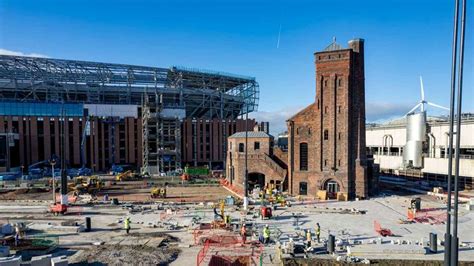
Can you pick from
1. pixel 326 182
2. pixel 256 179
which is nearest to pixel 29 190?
pixel 256 179

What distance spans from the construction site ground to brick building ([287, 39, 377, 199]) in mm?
3093

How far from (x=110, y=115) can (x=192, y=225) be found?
63308 mm

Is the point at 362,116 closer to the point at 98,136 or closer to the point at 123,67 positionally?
the point at 98,136

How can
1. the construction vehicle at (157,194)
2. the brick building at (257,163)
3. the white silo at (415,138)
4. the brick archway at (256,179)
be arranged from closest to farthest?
1. the white silo at (415,138)
2. the construction vehicle at (157,194)
3. the brick building at (257,163)
4. the brick archway at (256,179)

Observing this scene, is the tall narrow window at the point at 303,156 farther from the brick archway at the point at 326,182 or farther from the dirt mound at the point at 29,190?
the dirt mound at the point at 29,190

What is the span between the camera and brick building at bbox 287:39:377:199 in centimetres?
3884

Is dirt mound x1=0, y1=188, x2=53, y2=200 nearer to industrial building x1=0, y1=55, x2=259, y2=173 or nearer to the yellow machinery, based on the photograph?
the yellow machinery

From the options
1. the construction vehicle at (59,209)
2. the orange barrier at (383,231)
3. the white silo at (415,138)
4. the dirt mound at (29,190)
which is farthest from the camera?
the dirt mound at (29,190)

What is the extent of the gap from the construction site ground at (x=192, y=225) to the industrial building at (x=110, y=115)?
36.1m

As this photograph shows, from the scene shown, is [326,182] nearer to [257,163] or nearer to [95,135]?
[257,163]

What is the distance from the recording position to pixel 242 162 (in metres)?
46.3

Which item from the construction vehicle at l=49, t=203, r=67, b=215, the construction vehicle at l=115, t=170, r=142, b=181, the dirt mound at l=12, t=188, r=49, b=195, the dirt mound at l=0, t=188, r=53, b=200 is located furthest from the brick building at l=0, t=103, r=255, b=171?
the construction vehicle at l=49, t=203, r=67, b=215

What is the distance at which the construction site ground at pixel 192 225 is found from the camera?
20141 mm

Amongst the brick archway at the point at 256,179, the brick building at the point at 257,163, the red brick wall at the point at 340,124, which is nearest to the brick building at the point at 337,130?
the red brick wall at the point at 340,124
